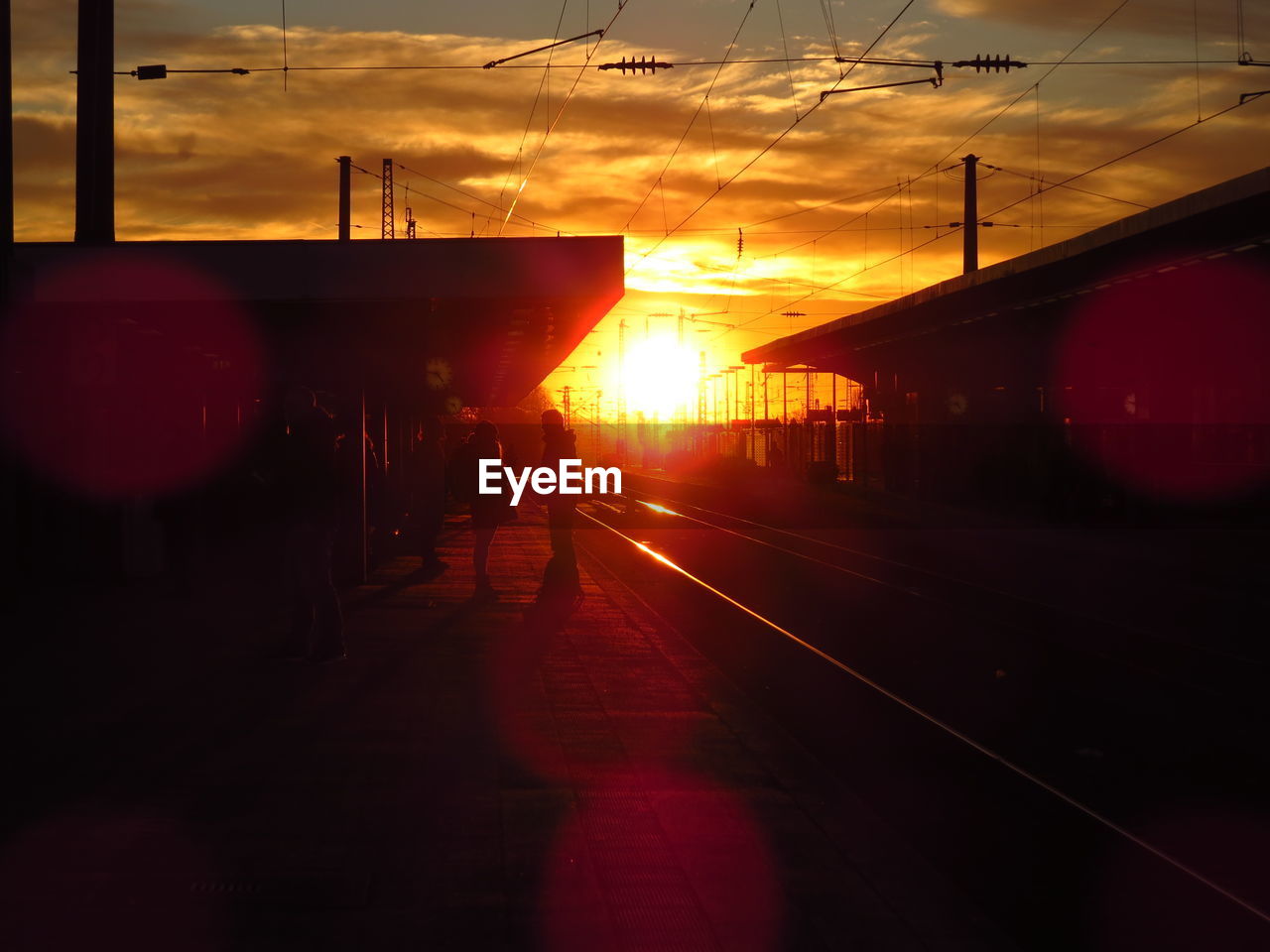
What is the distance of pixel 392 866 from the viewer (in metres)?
5.63

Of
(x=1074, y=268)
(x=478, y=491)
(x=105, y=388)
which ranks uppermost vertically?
(x=1074, y=268)

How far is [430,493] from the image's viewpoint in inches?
793

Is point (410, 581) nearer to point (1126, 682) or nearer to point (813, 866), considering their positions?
point (1126, 682)

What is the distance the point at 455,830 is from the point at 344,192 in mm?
40920

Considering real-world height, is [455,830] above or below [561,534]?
below

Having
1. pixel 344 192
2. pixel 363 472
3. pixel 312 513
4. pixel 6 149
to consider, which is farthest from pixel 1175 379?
pixel 312 513

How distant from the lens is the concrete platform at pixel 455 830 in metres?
4.98

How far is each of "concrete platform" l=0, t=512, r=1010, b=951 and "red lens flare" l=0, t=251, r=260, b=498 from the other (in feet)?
19.7

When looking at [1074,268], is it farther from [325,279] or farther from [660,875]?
[660,875]

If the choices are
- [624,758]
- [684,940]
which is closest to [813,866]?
[684,940]

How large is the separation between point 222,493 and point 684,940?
16288 mm

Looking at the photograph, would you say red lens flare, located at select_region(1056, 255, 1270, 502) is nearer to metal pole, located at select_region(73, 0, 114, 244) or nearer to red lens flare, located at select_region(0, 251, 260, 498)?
red lens flare, located at select_region(0, 251, 260, 498)

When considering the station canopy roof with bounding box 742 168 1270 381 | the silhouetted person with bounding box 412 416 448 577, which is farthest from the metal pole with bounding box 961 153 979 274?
the silhouetted person with bounding box 412 416 448 577

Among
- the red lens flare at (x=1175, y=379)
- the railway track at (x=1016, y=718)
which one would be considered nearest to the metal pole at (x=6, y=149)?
the railway track at (x=1016, y=718)
